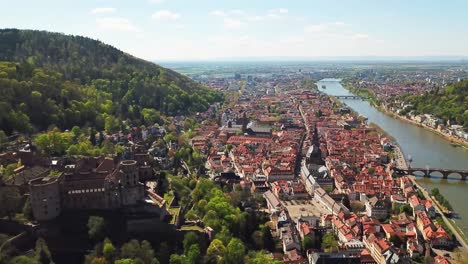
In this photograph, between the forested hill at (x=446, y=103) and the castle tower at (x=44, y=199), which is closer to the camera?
the castle tower at (x=44, y=199)

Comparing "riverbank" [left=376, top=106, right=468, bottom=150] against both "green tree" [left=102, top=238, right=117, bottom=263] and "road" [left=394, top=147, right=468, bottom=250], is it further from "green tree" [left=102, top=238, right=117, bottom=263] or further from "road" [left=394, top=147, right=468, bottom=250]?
"green tree" [left=102, top=238, right=117, bottom=263]

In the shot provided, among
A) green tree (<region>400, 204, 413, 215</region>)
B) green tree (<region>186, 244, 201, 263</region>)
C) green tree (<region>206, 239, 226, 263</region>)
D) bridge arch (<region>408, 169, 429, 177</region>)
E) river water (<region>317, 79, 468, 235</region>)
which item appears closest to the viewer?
green tree (<region>186, 244, 201, 263</region>)

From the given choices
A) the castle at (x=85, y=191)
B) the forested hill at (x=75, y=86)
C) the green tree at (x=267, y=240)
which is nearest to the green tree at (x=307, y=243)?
the green tree at (x=267, y=240)

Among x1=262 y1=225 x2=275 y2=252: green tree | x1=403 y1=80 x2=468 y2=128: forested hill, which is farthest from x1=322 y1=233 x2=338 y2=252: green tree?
x1=403 y1=80 x2=468 y2=128: forested hill

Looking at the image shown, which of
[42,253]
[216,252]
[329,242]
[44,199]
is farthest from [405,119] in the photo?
[42,253]

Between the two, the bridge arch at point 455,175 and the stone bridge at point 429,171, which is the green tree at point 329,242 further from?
the bridge arch at point 455,175

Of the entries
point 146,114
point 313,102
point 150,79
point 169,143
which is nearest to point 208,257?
point 169,143
